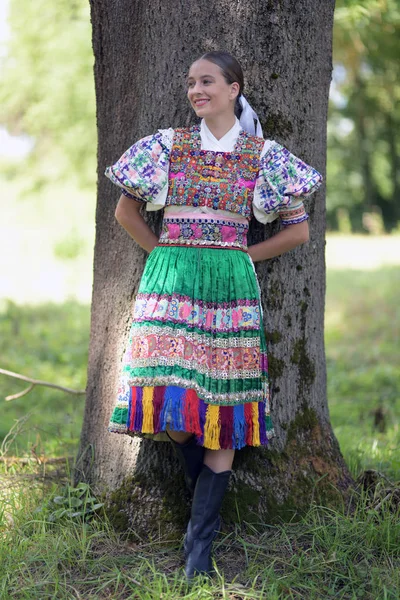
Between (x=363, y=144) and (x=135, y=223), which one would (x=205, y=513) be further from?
(x=363, y=144)

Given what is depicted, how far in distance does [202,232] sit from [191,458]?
0.90 m

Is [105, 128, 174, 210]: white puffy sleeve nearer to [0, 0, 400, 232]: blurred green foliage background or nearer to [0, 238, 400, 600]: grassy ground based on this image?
[0, 238, 400, 600]: grassy ground

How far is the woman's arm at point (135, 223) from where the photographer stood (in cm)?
279

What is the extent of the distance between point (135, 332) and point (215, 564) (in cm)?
92

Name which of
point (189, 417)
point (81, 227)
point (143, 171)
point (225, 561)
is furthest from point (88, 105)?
point (225, 561)

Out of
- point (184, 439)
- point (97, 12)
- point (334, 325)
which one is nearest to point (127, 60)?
point (97, 12)

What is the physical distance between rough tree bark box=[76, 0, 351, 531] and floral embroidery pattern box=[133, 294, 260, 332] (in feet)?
1.08

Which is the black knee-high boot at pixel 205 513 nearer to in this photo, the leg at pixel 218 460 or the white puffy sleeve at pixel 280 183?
the leg at pixel 218 460

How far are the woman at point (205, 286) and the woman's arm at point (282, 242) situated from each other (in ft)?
0.26

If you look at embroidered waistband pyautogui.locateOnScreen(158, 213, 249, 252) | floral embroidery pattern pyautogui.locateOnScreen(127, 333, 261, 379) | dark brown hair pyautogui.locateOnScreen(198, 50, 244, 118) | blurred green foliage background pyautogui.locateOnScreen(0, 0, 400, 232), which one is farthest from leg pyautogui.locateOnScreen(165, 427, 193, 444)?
blurred green foliage background pyautogui.locateOnScreen(0, 0, 400, 232)

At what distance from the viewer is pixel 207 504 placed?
8.77 feet

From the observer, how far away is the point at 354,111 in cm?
2270

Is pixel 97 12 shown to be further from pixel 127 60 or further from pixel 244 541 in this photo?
pixel 244 541

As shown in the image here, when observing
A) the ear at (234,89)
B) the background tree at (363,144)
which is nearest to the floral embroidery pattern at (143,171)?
the ear at (234,89)
